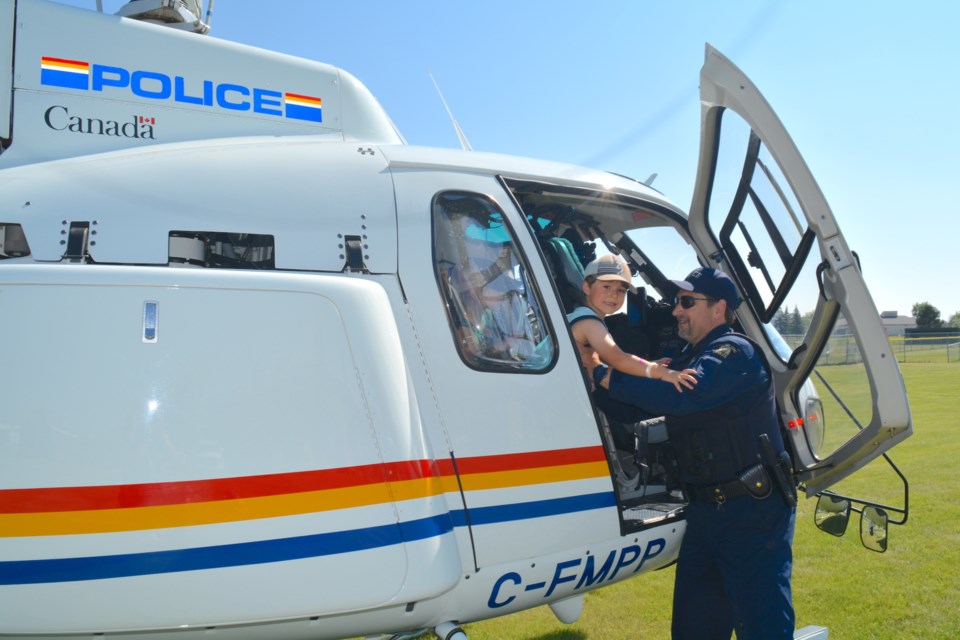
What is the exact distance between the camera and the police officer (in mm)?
2893

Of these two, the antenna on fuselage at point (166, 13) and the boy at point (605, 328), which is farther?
the antenna on fuselage at point (166, 13)

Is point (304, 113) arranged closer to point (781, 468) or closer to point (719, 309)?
point (719, 309)

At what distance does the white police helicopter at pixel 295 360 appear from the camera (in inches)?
78.0

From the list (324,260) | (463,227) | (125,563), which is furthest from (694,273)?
(125,563)

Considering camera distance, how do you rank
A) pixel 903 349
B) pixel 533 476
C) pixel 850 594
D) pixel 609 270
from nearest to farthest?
pixel 533 476 < pixel 609 270 < pixel 850 594 < pixel 903 349

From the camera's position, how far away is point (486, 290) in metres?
2.73

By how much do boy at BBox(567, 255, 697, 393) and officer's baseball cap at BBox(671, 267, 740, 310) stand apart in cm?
29

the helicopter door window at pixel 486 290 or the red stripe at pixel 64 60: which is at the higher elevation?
the red stripe at pixel 64 60

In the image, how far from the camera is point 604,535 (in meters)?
2.75

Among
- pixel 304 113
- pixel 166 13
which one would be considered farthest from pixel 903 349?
pixel 166 13

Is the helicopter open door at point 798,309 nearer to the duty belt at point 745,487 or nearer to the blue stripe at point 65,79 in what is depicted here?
the duty belt at point 745,487

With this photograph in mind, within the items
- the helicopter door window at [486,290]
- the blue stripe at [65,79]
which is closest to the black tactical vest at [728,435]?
the helicopter door window at [486,290]

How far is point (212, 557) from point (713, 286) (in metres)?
2.37

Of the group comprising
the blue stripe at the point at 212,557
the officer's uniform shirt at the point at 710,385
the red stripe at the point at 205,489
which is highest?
the officer's uniform shirt at the point at 710,385
